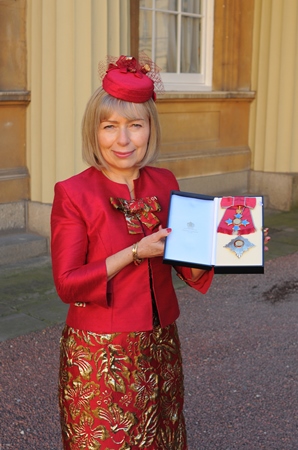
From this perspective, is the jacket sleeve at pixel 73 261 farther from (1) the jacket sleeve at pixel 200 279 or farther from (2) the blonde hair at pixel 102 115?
(1) the jacket sleeve at pixel 200 279

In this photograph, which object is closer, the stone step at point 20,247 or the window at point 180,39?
the stone step at point 20,247

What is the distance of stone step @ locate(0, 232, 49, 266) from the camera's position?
6.79 meters

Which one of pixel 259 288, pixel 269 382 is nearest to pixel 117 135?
pixel 269 382

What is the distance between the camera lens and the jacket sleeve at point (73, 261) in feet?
7.28

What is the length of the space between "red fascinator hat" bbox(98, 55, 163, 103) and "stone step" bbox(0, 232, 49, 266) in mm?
4566

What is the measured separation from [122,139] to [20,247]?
4.74 meters

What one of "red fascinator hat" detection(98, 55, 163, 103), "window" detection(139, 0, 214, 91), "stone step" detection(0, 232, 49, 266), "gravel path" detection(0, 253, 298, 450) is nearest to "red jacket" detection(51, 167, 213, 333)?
"red fascinator hat" detection(98, 55, 163, 103)

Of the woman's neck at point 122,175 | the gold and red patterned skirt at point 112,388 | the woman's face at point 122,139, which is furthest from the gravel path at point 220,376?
the woman's face at point 122,139

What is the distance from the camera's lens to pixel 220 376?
443cm

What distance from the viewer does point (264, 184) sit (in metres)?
10.3

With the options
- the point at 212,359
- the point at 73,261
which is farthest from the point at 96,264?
the point at 212,359

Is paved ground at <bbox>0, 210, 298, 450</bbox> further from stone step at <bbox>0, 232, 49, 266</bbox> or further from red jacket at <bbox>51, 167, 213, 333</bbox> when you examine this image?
red jacket at <bbox>51, 167, 213, 333</bbox>

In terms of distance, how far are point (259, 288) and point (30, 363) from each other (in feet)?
8.83

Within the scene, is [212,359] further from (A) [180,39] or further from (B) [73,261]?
(A) [180,39]
